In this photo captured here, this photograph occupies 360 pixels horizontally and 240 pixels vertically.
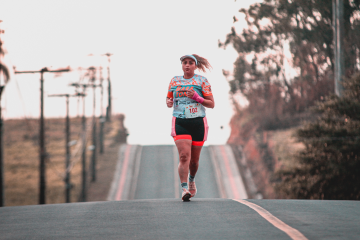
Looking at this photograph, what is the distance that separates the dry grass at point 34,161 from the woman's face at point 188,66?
30.0 metres

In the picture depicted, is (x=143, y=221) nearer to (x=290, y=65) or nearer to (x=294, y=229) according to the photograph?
(x=294, y=229)

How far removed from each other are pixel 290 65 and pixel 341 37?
23.1m

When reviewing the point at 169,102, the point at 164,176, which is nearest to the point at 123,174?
the point at 164,176

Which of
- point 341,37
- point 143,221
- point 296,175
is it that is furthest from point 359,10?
point 143,221

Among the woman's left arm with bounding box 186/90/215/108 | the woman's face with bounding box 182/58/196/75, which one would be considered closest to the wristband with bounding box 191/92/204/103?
the woman's left arm with bounding box 186/90/215/108

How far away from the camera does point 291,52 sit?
145ft

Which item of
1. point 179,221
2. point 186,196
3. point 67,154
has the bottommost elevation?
point 67,154

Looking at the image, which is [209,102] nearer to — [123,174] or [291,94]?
[291,94]

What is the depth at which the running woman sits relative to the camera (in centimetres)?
898

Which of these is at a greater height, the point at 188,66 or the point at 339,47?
the point at 339,47

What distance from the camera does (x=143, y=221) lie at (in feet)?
21.7

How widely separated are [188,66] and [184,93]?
1.56 feet

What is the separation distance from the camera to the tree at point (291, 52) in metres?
32.2

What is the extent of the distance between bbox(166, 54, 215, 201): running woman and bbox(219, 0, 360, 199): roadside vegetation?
13.7m
